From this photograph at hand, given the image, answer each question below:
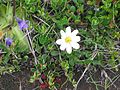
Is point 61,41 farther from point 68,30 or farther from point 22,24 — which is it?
point 22,24

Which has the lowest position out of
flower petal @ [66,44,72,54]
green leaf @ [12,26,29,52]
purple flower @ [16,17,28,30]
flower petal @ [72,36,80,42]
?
flower petal @ [66,44,72,54]

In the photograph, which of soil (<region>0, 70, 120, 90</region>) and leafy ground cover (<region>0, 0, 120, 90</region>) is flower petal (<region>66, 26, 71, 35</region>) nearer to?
leafy ground cover (<region>0, 0, 120, 90</region>)

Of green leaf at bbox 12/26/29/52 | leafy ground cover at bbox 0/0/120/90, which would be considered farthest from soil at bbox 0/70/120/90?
green leaf at bbox 12/26/29/52

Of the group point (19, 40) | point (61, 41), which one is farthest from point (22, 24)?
point (61, 41)

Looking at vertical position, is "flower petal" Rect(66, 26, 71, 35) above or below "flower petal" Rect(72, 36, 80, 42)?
above

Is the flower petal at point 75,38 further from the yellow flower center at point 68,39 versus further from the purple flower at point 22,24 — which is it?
the purple flower at point 22,24

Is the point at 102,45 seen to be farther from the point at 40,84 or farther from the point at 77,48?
the point at 40,84

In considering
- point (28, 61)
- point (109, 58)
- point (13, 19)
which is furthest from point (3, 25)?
point (109, 58)
